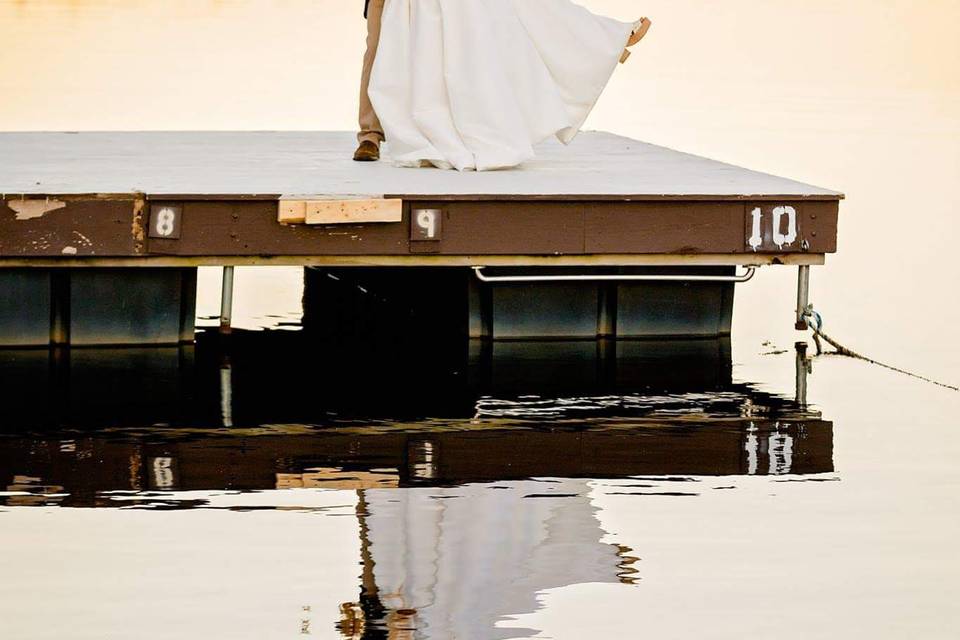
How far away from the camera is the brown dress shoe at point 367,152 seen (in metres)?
9.25

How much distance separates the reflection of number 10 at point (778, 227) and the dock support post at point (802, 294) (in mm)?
307

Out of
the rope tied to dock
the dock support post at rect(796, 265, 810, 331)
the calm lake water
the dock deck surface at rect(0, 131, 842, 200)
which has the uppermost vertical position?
the dock deck surface at rect(0, 131, 842, 200)

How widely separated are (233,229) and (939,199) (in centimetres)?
756

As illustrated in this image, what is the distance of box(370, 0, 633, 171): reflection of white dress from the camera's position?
350 inches

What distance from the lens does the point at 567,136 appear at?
9188 mm

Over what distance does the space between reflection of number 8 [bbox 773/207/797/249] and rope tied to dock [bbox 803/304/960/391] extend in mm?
504

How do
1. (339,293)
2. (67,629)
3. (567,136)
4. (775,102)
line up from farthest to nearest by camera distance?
(775,102) → (339,293) → (567,136) → (67,629)

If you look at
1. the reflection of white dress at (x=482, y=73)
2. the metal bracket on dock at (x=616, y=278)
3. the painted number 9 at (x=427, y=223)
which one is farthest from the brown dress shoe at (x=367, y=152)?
the painted number 9 at (x=427, y=223)

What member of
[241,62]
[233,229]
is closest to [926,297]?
[233,229]

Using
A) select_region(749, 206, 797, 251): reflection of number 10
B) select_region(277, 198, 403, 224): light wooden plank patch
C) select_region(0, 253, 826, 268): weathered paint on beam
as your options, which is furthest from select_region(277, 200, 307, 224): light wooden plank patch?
select_region(749, 206, 797, 251): reflection of number 10

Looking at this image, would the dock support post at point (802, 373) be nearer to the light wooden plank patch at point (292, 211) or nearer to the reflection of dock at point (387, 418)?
the reflection of dock at point (387, 418)

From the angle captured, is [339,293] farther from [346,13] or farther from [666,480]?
[346,13]

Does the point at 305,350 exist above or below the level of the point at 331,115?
below

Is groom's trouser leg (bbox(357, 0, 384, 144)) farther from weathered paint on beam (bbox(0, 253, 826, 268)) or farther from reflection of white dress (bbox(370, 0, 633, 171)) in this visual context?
weathered paint on beam (bbox(0, 253, 826, 268))
